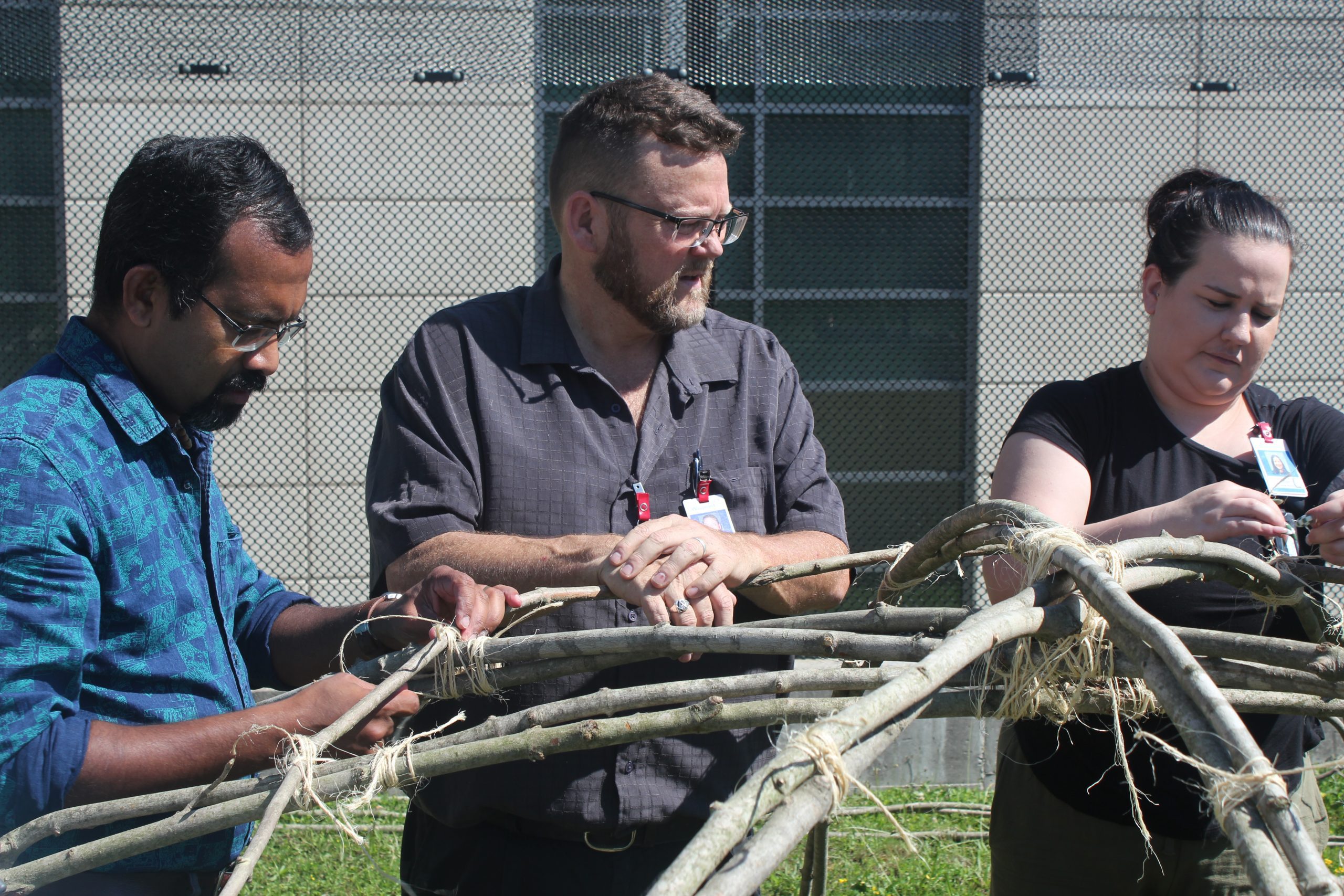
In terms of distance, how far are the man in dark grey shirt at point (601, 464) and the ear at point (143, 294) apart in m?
0.48

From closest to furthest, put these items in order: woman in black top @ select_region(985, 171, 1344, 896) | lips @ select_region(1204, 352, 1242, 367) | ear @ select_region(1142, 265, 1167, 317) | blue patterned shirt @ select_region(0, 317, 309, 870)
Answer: blue patterned shirt @ select_region(0, 317, 309, 870) < woman in black top @ select_region(985, 171, 1344, 896) < lips @ select_region(1204, 352, 1242, 367) < ear @ select_region(1142, 265, 1167, 317)

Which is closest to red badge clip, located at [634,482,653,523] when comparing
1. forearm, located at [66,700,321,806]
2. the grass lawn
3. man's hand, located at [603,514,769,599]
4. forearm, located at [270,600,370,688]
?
man's hand, located at [603,514,769,599]

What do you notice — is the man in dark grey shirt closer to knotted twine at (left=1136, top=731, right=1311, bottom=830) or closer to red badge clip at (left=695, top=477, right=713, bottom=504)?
red badge clip at (left=695, top=477, right=713, bottom=504)

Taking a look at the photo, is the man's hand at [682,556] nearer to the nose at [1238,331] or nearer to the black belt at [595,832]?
the black belt at [595,832]

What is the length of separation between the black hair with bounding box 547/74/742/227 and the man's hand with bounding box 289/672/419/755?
3.43ft

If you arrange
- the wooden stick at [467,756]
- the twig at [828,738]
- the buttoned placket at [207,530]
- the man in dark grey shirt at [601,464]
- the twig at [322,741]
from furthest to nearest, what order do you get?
the man in dark grey shirt at [601,464]
the buttoned placket at [207,530]
the wooden stick at [467,756]
the twig at [322,741]
the twig at [828,738]

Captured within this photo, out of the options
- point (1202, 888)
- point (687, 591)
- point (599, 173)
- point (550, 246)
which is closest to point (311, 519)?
point (550, 246)

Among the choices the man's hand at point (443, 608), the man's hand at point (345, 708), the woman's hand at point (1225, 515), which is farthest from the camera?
the woman's hand at point (1225, 515)

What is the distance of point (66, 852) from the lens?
4.00ft

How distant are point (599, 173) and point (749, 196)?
302 centimetres

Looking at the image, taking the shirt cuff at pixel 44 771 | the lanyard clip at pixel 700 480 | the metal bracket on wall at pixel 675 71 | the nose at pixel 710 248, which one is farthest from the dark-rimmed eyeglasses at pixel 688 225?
the metal bracket on wall at pixel 675 71

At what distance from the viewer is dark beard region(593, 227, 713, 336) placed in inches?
80.7

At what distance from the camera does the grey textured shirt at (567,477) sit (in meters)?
1.89

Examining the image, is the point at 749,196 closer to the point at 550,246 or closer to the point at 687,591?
the point at 550,246
